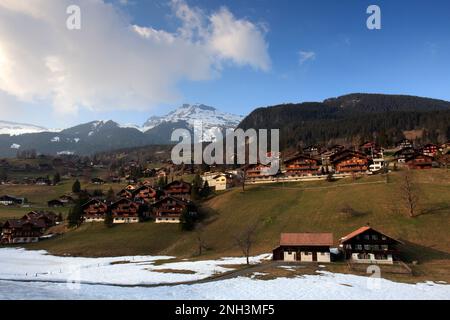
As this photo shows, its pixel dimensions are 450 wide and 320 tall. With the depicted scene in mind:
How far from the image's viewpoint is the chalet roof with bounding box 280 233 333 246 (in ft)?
214

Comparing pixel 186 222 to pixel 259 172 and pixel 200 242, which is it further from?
pixel 259 172

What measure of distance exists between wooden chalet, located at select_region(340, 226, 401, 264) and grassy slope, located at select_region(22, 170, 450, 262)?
11.4 feet

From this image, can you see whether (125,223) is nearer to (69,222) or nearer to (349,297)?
(69,222)

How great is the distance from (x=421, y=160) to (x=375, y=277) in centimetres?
9258

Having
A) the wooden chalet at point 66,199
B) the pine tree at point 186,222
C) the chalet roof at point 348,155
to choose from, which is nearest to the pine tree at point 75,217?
the pine tree at point 186,222

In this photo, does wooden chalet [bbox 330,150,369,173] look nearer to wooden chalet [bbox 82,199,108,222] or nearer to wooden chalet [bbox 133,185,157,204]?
wooden chalet [bbox 133,185,157,204]

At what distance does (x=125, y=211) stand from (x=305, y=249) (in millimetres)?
60744

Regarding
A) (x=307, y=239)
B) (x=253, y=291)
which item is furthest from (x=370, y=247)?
(x=253, y=291)

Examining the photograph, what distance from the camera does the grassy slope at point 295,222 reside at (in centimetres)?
7200

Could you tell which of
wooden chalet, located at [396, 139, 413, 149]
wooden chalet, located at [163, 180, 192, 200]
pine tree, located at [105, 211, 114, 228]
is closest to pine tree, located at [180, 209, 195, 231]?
pine tree, located at [105, 211, 114, 228]

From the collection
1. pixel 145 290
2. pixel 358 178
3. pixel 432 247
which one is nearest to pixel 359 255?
pixel 432 247

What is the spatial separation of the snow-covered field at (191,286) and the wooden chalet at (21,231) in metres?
47.3

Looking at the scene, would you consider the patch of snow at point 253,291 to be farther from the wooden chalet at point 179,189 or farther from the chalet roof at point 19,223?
the wooden chalet at point 179,189

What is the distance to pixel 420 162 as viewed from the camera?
422ft
